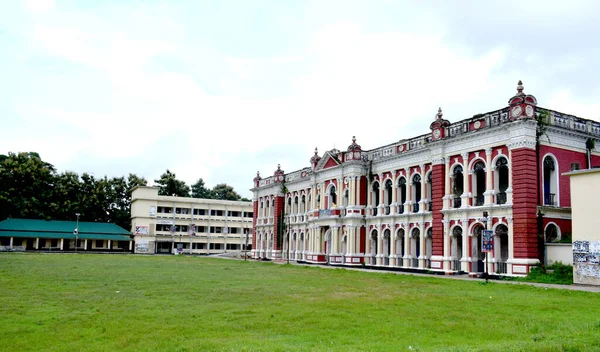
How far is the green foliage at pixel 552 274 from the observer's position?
993 inches

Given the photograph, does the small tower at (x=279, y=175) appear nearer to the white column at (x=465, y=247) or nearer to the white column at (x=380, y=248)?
the white column at (x=380, y=248)

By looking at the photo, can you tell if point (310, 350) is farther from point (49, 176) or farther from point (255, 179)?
point (49, 176)

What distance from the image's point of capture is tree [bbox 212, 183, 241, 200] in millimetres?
106500

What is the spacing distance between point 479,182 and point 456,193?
1.74 meters

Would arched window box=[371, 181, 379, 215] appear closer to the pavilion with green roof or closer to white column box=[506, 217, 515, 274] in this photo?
white column box=[506, 217, 515, 274]

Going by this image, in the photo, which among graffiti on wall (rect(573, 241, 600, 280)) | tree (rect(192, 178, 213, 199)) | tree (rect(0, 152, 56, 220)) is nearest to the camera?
graffiti on wall (rect(573, 241, 600, 280))

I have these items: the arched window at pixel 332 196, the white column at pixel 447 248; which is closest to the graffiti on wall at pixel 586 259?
the white column at pixel 447 248

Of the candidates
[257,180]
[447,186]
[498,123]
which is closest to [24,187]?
[257,180]

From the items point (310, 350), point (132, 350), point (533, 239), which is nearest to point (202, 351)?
point (132, 350)

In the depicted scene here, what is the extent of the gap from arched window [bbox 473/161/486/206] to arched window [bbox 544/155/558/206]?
3532mm

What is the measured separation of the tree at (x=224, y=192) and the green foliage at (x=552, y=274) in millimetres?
83889

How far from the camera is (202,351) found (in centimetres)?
858

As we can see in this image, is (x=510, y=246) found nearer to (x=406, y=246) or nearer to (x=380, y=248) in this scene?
(x=406, y=246)

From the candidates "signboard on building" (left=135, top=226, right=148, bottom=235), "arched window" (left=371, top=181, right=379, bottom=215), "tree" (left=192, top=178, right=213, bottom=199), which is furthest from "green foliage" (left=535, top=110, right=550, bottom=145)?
"tree" (left=192, top=178, right=213, bottom=199)
